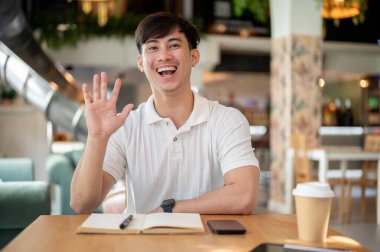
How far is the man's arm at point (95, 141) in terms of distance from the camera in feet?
5.53

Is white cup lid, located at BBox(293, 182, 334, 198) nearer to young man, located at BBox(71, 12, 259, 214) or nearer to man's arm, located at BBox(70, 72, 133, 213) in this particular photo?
young man, located at BBox(71, 12, 259, 214)

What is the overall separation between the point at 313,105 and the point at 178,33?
5.20 meters

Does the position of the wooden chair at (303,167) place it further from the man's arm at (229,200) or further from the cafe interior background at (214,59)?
the man's arm at (229,200)

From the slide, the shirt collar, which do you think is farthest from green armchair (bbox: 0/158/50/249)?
the slide

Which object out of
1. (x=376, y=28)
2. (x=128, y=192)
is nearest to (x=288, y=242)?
(x=128, y=192)

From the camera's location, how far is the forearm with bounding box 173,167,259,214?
1.77m

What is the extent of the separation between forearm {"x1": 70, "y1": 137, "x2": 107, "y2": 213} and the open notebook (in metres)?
0.29

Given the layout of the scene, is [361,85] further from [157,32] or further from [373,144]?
[157,32]

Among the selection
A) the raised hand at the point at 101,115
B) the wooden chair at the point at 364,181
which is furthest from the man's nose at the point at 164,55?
the wooden chair at the point at 364,181

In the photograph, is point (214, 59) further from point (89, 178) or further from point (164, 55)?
point (89, 178)

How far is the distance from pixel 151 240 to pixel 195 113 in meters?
0.90

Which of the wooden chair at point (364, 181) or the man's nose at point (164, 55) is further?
the wooden chair at point (364, 181)

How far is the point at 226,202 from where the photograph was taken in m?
1.79

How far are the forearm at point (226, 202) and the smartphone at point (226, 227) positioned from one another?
0.94ft
